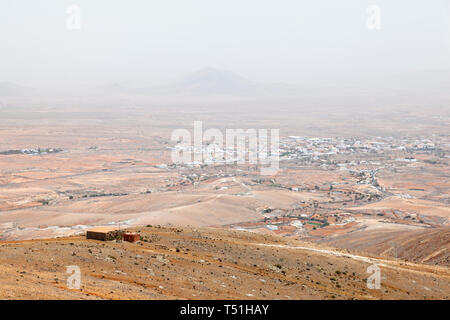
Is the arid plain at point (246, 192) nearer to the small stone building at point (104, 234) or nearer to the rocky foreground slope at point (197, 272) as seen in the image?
the rocky foreground slope at point (197, 272)

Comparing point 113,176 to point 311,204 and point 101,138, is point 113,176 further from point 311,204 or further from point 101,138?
point 101,138

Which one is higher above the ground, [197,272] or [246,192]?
[197,272]

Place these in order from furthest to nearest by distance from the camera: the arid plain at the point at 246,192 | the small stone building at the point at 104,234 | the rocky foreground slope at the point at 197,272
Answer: the arid plain at the point at 246,192
the small stone building at the point at 104,234
the rocky foreground slope at the point at 197,272

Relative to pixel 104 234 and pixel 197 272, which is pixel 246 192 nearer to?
pixel 104 234

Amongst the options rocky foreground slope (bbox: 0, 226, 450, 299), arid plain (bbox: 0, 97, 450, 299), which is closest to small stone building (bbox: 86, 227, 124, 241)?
rocky foreground slope (bbox: 0, 226, 450, 299)

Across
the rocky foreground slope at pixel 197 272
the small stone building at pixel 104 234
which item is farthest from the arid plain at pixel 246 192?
the small stone building at pixel 104 234

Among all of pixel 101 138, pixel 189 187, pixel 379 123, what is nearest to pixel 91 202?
pixel 189 187

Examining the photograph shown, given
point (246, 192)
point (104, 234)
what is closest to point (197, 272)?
point (104, 234)

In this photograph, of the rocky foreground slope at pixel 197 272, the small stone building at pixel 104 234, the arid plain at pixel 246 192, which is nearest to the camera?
the rocky foreground slope at pixel 197 272

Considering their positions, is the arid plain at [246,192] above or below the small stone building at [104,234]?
below
